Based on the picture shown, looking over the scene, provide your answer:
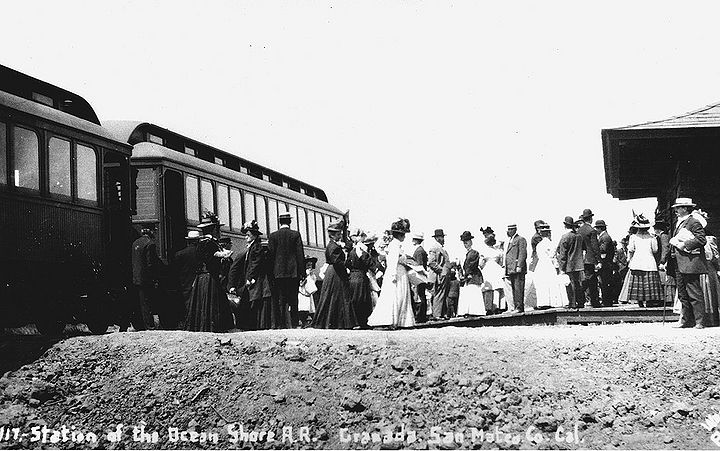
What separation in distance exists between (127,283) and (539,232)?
7558 mm

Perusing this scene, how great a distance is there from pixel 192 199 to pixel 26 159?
5293mm

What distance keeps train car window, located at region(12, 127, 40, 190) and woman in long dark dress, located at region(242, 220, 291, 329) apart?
10.3 feet

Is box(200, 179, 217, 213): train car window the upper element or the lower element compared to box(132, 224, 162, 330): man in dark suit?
upper

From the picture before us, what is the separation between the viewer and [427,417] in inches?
262

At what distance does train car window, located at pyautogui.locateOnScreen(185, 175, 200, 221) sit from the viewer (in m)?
14.4

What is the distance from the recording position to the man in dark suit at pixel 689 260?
372 inches

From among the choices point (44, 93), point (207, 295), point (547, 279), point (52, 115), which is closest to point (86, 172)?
point (52, 115)

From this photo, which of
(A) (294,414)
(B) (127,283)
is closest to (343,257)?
(B) (127,283)

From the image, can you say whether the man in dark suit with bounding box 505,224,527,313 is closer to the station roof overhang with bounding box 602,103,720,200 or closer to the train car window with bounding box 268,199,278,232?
the station roof overhang with bounding box 602,103,720,200

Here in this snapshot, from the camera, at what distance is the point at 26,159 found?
9.44 m

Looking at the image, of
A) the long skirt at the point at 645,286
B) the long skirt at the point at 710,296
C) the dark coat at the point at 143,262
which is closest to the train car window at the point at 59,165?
the dark coat at the point at 143,262

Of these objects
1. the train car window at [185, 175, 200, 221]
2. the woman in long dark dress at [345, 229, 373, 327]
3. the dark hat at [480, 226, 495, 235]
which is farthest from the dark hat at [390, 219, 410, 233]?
the train car window at [185, 175, 200, 221]

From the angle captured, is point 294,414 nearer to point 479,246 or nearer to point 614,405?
point 614,405

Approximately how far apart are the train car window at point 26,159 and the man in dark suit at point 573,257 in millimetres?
8740
